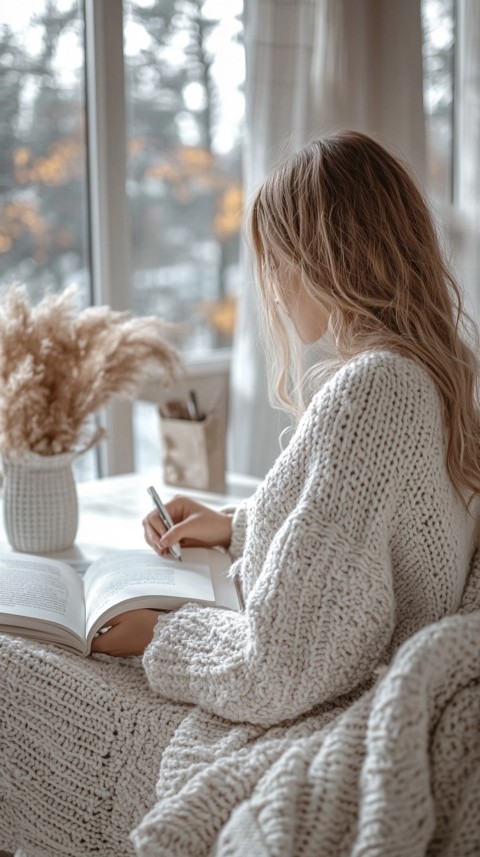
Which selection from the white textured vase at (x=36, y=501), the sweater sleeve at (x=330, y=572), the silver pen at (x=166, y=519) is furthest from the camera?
the white textured vase at (x=36, y=501)

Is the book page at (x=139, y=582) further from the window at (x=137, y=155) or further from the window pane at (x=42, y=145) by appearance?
the window pane at (x=42, y=145)

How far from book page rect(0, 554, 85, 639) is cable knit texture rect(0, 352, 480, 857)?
5 cm

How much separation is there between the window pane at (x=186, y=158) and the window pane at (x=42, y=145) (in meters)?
0.19

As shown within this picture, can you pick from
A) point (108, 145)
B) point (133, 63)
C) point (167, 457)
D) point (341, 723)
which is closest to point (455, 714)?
point (341, 723)

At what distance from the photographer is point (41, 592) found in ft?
3.78

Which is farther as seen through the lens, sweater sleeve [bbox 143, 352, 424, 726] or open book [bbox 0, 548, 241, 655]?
open book [bbox 0, 548, 241, 655]

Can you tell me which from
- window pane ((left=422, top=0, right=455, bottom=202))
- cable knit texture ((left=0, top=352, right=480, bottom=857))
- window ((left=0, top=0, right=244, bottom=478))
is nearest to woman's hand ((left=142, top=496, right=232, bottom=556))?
cable knit texture ((left=0, top=352, right=480, bottom=857))

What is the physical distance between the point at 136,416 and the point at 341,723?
1683mm

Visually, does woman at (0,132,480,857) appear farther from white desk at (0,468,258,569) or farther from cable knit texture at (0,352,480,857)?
white desk at (0,468,258,569)

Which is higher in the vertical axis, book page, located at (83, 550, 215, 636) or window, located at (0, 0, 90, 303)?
window, located at (0, 0, 90, 303)

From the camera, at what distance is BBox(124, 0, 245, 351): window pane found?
2.24 m

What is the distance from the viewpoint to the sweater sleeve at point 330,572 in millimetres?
889

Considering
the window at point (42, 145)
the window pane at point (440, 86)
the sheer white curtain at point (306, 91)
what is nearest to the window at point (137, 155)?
the window at point (42, 145)

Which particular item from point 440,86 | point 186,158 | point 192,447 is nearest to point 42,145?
point 186,158
